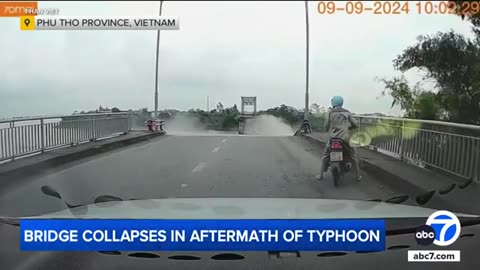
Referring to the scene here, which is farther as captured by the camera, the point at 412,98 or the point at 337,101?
the point at 412,98

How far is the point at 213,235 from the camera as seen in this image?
388 cm

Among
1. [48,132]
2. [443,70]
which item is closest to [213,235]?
[443,70]

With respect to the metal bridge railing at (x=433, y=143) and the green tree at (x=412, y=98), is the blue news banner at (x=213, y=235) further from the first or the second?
the metal bridge railing at (x=433, y=143)

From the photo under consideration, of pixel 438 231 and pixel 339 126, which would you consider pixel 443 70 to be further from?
pixel 438 231

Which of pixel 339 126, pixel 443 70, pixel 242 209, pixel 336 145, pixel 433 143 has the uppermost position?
pixel 443 70

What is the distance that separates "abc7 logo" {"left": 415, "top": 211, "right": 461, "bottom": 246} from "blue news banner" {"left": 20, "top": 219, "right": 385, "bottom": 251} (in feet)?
2.02

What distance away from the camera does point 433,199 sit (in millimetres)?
4898

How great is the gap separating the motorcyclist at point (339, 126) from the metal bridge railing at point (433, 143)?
729mm

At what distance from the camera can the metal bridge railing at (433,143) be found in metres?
6.46

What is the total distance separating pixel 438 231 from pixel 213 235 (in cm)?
178

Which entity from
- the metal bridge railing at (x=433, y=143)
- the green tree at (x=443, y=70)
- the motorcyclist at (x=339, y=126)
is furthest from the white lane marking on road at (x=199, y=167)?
the green tree at (x=443, y=70)

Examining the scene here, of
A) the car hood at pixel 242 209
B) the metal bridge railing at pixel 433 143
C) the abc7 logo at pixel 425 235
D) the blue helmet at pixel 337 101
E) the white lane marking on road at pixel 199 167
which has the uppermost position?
the blue helmet at pixel 337 101

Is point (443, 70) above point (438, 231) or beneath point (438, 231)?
above

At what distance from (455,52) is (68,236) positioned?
12.0 feet
